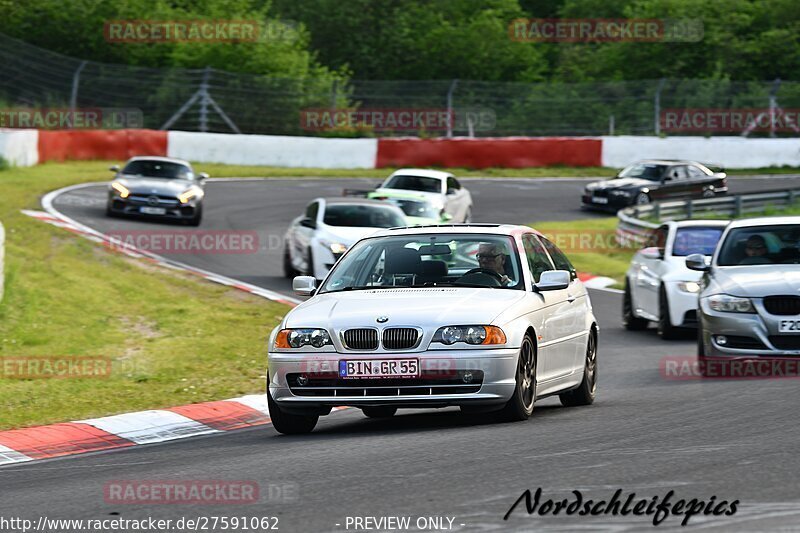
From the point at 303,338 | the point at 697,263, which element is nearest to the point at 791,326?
the point at 697,263

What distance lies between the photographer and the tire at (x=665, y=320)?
16.7m

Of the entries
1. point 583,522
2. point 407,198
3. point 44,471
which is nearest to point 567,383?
point 44,471

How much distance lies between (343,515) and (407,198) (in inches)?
838

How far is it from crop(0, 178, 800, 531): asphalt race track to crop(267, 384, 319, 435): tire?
11cm

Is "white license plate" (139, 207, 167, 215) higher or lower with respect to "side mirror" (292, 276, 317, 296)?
lower

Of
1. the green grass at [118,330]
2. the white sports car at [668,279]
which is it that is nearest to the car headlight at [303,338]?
the green grass at [118,330]

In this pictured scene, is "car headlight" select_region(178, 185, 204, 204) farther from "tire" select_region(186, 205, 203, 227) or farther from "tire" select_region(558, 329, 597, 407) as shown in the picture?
"tire" select_region(558, 329, 597, 407)

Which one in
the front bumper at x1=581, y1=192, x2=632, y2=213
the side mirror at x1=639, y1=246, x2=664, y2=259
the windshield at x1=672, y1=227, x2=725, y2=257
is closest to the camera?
the side mirror at x1=639, y1=246, x2=664, y2=259

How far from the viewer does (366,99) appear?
43969 mm

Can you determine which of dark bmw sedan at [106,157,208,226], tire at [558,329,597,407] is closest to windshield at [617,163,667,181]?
dark bmw sedan at [106,157,208,226]

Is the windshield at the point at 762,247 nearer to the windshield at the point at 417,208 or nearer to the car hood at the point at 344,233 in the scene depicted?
the car hood at the point at 344,233

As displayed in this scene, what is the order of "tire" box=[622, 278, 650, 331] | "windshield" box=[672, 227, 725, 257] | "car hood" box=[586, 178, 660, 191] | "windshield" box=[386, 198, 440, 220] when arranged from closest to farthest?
"windshield" box=[672, 227, 725, 257] < "tire" box=[622, 278, 650, 331] < "windshield" box=[386, 198, 440, 220] < "car hood" box=[586, 178, 660, 191]

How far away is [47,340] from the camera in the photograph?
1418cm

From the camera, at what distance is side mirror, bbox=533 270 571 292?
9648 mm
